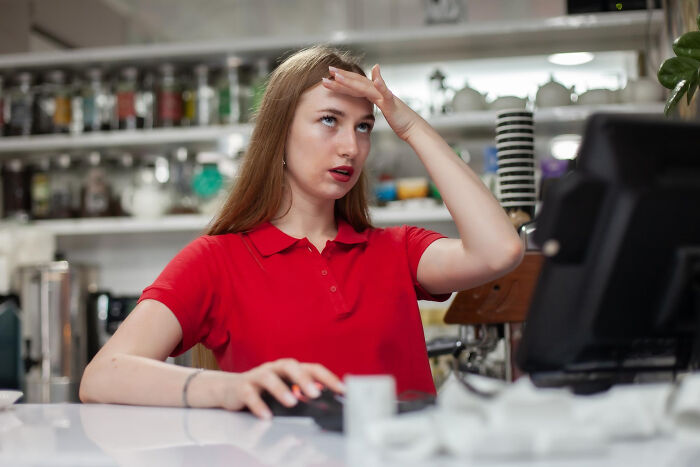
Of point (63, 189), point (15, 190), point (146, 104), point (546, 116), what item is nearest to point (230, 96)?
Result: point (146, 104)

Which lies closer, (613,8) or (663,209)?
(663,209)

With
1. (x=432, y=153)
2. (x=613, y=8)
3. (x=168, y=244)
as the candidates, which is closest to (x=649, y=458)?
(x=432, y=153)

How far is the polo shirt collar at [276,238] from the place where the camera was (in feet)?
5.33

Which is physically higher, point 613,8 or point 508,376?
point 613,8

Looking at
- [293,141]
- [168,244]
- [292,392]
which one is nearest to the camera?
[292,392]

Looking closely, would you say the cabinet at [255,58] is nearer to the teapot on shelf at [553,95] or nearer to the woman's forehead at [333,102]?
the teapot on shelf at [553,95]

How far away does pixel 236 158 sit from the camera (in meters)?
3.29

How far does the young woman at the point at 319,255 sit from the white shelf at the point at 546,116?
1.45 m

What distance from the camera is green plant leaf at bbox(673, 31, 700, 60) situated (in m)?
1.65

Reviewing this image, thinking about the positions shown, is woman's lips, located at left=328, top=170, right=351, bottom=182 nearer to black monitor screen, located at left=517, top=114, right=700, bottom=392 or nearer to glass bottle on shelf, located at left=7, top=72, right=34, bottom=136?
black monitor screen, located at left=517, top=114, right=700, bottom=392

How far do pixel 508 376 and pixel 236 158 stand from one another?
183 cm

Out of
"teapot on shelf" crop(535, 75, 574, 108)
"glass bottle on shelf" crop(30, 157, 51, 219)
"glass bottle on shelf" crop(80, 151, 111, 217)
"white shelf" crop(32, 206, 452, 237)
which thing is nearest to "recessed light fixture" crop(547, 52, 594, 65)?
"teapot on shelf" crop(535, 75, 574, 108)

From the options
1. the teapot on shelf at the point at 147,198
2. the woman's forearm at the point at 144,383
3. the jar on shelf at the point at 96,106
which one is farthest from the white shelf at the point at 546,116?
the woman's forearm at the point at 144,383

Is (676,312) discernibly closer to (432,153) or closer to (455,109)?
(432,153)
